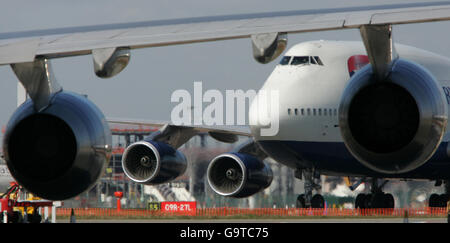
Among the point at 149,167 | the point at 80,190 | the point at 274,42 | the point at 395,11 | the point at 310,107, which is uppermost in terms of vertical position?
the point at 310,107

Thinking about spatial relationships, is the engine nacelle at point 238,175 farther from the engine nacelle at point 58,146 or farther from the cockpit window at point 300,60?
the engine nacelle at point 58,146

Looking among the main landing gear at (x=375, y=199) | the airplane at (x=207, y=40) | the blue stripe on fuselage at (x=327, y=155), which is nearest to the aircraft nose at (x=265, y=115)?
the blue stripe on fuselage at (x=327, y=155)

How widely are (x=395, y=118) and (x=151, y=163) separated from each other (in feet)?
48.1

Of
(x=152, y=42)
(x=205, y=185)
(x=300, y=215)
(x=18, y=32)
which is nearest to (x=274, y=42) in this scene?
(x=152, y=42)

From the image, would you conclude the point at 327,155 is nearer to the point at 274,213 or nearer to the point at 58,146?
the point at 274,213

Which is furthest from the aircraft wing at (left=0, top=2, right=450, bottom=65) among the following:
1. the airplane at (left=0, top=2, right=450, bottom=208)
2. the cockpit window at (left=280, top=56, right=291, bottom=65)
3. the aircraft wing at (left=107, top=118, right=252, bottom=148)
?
the aircraft wing at (left=107, top=118, right=252, bottom=148)

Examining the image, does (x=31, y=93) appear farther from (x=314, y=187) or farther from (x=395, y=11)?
(x=314, y=187)

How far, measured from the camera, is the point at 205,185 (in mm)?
37344

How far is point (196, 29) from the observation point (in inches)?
273

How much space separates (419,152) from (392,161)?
0.28m

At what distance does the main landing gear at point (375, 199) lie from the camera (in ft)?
90.4

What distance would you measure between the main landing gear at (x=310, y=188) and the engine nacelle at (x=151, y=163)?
135 inches

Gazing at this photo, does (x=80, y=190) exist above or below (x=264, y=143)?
below

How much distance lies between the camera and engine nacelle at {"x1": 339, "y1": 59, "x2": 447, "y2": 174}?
342 inches
